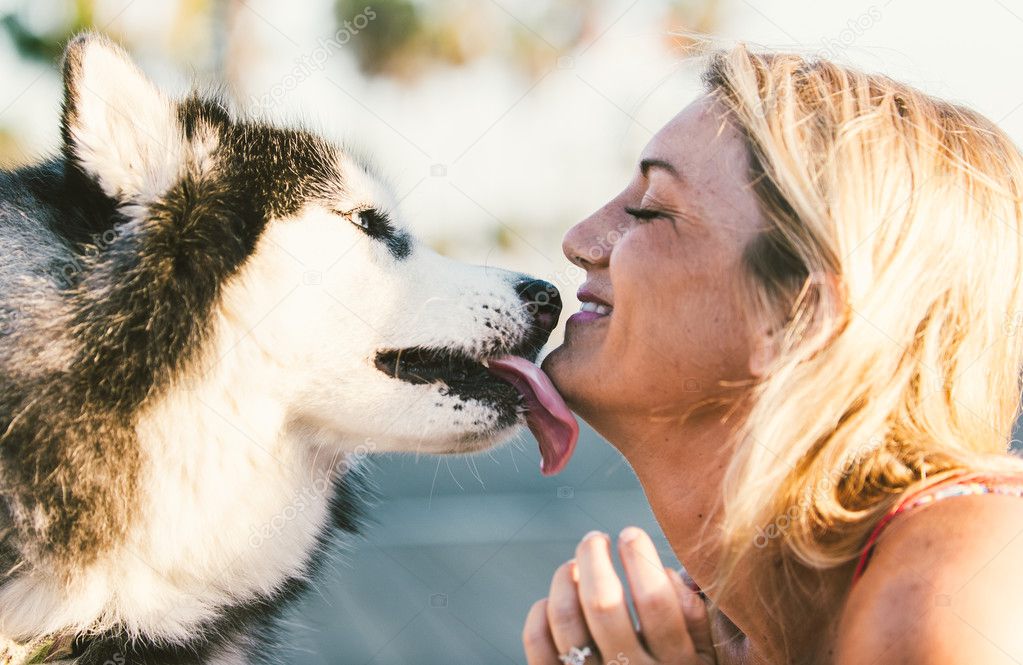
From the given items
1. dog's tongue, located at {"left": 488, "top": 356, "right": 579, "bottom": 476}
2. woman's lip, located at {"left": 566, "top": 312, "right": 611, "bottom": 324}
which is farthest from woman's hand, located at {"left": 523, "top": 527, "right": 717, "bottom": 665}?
woman's lip, located at {"left": 566, "top": 312, "right": 611, "bottom": 324}

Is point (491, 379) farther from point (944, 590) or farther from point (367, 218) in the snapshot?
point (944, 590)

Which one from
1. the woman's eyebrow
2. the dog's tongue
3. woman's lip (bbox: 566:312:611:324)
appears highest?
the woman's eyebrow

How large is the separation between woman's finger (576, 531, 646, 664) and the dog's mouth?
0.27 meters

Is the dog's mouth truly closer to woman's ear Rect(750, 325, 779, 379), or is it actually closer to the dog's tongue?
the dog's tongue

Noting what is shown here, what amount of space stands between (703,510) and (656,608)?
224mm

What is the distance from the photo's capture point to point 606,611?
5.51ft

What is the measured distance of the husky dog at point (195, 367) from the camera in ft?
5.61

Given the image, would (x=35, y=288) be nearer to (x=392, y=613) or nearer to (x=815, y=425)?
(x=815, y=425)

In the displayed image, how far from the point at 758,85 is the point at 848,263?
1.44ft

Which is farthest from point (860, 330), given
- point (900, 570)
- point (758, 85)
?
point (758, 85)

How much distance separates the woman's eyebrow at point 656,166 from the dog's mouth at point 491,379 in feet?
1.64

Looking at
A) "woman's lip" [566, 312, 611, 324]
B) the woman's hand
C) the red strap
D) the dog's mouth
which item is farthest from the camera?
the dog's mouth

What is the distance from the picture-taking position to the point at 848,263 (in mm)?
1410

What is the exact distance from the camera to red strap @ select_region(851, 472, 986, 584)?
1.31 m
